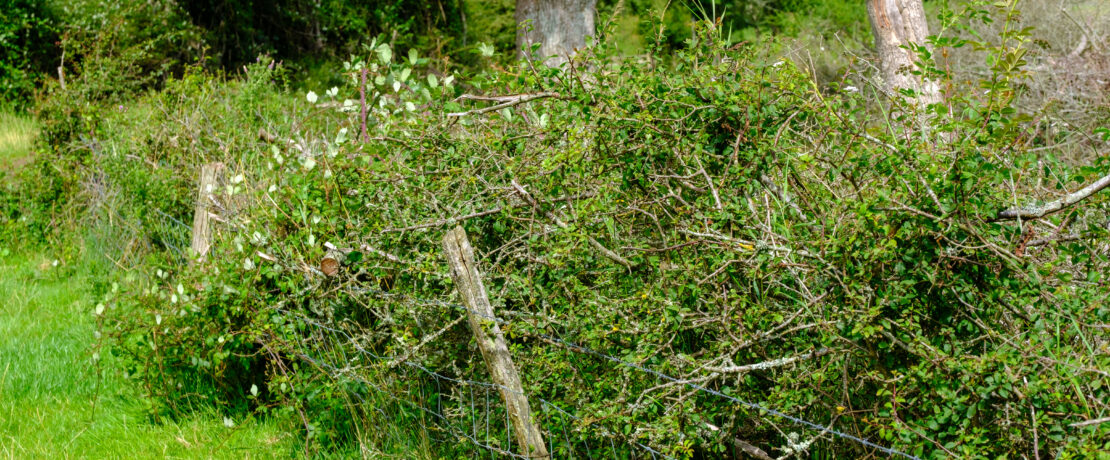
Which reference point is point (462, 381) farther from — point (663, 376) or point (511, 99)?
point (511, 99)

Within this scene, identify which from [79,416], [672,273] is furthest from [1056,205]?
[79,416]

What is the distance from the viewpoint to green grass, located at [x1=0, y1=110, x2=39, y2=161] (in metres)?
11.6

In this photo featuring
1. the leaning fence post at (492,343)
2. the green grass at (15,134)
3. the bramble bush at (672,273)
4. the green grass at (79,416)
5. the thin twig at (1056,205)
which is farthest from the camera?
the green grass at (15,134)

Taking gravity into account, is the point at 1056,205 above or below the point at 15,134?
above

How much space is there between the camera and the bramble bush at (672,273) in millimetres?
2986

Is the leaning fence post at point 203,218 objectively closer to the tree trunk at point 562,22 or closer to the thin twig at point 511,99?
the thin twig at point 511,99

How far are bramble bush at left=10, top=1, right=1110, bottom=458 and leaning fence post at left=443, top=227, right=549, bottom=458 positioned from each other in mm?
114

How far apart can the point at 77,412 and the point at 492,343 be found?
2.94 m

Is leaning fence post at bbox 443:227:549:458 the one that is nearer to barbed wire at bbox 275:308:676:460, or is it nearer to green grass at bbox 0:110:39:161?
barbed wire at bbox 275:308:676:460

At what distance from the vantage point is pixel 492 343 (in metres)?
3.61

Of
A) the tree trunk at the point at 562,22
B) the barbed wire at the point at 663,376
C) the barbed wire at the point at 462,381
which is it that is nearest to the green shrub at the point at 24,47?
the tree trunk at the point at 562,22

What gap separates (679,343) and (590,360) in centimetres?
36

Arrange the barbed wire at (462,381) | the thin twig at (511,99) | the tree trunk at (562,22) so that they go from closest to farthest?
the barbed wire at (462,381), the thin twig at (511,99), the tree trunk at (562,22)

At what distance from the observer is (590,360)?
3.82 m
